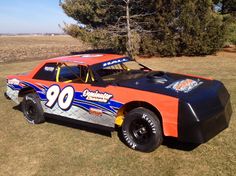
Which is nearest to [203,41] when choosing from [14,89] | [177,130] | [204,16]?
[204,16]

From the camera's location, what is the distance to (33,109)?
7219 millimetres

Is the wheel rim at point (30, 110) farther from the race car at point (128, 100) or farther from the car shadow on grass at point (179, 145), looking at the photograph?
the car shadow on grass at point (179, 145)

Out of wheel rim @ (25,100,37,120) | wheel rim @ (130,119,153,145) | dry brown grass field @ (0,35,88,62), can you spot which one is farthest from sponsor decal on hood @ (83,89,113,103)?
dry brown grass field @ (0,35,88,62)

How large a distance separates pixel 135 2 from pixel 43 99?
598 inches

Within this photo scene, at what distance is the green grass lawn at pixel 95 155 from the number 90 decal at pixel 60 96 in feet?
2.00

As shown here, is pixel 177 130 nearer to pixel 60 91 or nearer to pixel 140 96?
pixel 140 96

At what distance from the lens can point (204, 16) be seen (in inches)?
738

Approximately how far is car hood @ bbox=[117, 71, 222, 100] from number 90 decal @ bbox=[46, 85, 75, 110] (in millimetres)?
1057

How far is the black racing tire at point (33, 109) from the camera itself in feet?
22.9

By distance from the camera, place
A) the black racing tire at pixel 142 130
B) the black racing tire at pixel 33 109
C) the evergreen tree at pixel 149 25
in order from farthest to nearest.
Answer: the evergreen tree at pixel 149 25 → the black racing tire at pixel 33 109 → the black racing tire at pixel 142 130

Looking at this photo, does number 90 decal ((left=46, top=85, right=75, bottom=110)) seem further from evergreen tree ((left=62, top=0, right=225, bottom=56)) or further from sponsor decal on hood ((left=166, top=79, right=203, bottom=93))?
evergreen tree ((left=62, top=0, right=225, bottom=56))

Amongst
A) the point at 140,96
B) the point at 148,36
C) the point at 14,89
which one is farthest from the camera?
the point at 148,36

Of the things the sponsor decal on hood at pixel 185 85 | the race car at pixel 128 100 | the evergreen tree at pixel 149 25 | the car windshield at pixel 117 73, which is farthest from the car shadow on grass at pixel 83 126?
the evergreen tree at pixel 149 25

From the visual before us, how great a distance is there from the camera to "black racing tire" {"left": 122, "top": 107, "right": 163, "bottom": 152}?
199 inches
